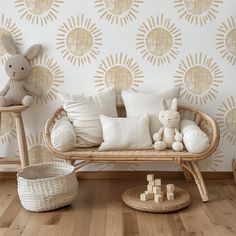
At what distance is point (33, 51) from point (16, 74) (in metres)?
0.25

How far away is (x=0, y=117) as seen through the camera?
134 inches

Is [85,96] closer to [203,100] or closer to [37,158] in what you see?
[37,158]

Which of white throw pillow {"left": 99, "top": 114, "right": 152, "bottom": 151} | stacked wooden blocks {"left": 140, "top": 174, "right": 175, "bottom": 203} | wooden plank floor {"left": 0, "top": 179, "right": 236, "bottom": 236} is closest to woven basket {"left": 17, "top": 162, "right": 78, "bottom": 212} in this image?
wooden plank floor {"left": 0, "top": 179, "right": 236, "bottom": 236}

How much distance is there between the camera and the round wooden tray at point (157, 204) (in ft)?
8.84

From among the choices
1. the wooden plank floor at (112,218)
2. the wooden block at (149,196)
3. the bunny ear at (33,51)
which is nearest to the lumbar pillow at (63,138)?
the wooden plank floor at (112,218)

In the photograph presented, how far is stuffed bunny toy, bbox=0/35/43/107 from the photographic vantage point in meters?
3.27

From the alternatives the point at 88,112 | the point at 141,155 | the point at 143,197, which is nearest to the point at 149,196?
the point at 143,197

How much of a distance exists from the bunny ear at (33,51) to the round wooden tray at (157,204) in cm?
138

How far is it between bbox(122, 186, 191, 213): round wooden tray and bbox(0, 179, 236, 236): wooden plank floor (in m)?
0.03

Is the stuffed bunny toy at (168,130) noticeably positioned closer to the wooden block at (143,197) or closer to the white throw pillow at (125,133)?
the white throw pillow at (125,133)

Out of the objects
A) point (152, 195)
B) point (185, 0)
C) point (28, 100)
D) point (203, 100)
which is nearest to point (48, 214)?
point (152, 195)

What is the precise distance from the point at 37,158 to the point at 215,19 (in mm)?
1923

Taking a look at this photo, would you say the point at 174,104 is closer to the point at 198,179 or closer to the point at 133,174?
the point at 198,179

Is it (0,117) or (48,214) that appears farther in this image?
(0,117)
